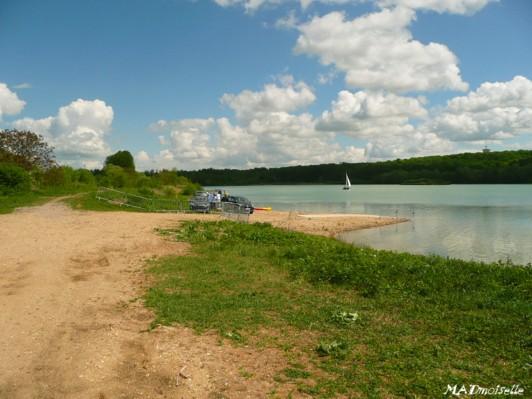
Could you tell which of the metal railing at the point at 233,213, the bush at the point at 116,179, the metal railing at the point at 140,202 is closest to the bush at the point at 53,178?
the bush at the point at 116,179

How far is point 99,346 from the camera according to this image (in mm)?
7055

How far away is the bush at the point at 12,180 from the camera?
36875mm

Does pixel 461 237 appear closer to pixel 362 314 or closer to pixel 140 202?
pixel 362 314

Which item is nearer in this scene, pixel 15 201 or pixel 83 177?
pixel 15 201

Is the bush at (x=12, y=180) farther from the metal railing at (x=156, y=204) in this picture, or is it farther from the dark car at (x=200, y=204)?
the dark car at (x=200, y=204)

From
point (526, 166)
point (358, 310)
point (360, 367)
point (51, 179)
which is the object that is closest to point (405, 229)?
point (358, 310)

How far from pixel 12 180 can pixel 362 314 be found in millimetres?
37659

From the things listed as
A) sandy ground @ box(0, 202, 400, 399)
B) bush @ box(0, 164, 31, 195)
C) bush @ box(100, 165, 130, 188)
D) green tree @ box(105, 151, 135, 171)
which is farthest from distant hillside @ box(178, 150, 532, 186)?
sandy ground @ box(0, 202, 400, 399)

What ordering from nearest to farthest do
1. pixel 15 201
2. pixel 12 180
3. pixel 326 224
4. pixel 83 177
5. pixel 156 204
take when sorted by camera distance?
pixel 15 201 < pixel 326 224 < pixel 156 204 < pixel 12 180 < pixel 83 177

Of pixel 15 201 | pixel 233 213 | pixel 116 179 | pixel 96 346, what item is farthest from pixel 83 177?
pixel 96 346

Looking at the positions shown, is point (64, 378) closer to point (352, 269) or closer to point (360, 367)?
point (360, 367)

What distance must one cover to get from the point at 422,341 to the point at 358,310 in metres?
1.90

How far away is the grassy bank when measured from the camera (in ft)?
19.7

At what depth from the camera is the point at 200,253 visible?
50.5ft
